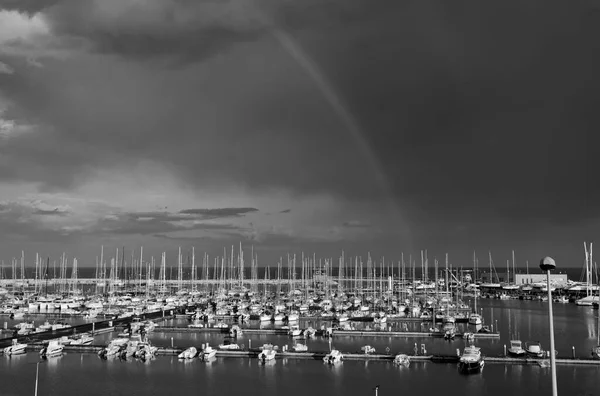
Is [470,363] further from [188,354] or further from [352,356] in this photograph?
[188,354]

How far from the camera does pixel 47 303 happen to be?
109062 mm

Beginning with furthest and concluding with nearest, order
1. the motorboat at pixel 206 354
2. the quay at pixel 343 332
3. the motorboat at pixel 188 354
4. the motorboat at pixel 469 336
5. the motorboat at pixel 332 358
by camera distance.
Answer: the quay at pixel 343 332 < the motorboat at pixel 469 336 < the motorboat at pixel 188 354 < the motorboat at pixel 206 354 < the motorboat at pixel 332 358

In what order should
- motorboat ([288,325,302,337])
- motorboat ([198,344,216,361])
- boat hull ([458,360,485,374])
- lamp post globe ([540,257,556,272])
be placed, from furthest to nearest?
motorboat ([288,325,302,337]), motorboat ([198,344,216,361]), boat hull ([458,360,485,374]), lamp post globe ([540,257,556,272])

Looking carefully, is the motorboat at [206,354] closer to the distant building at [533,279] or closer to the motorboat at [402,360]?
the motorboat at [402,360]

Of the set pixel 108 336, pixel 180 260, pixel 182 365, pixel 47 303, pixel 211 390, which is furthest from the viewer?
pixel 180 260

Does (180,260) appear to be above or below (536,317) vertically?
above

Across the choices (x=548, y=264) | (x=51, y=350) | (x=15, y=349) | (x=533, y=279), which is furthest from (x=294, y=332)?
(x=533, y=279)

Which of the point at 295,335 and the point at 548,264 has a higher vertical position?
the point at 548,264

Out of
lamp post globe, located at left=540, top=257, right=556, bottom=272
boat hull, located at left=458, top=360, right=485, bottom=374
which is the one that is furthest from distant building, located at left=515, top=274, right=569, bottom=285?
lamp post globe, located at left=540, top=257, right=556, bottom=272

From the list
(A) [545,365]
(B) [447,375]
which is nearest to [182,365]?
(B) [447,375]

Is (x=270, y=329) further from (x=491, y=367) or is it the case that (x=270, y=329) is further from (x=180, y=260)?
(x=180, y=260)

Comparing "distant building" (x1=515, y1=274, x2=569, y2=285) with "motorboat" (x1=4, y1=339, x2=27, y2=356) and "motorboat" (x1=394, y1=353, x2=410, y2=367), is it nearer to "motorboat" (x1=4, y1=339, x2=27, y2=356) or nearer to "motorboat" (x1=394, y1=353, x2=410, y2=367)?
"motorboat" (x1=394, y1=353, x2=410, y2=367)

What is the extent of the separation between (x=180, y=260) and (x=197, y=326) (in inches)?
3072

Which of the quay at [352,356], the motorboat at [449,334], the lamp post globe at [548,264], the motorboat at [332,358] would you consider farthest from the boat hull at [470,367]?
the lamp post globe at [548,264]
